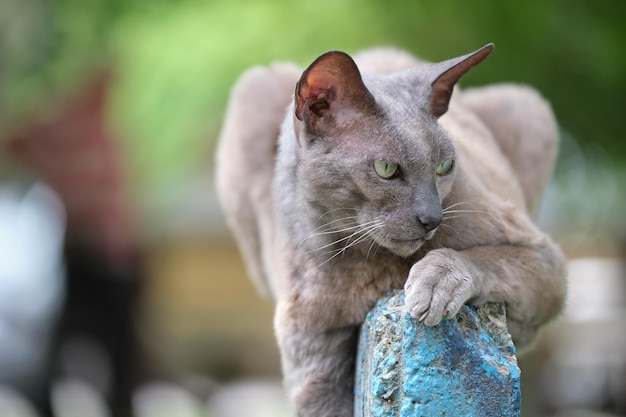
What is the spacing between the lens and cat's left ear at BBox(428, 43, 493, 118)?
2.98 m

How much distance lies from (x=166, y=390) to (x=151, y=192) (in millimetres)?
4347

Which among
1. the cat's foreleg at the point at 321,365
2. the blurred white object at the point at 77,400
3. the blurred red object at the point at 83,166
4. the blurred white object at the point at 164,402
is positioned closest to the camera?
the cat's foreleg at the point at 321,365

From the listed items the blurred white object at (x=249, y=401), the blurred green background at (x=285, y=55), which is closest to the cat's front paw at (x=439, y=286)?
the blurred green background at (x=285, y=55)

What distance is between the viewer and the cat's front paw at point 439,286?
2.65m

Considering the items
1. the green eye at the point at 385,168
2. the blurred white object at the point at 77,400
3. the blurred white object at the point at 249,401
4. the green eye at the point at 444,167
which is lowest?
the blurred white object at the point at 249,401

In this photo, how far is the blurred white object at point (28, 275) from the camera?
9.84 metres

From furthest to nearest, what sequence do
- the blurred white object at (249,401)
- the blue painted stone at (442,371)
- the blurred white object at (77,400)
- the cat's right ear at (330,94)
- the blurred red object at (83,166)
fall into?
the blurred white object at (249,401), the blurred white object at (77,400), the blurred red object at (83,166), the cat's right ear at (330,94), the blue painted stone at (442,371)

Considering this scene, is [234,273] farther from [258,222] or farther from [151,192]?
[258,222]

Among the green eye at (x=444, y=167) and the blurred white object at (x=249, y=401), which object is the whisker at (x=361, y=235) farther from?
the blurred white object at (x=249, y=401)

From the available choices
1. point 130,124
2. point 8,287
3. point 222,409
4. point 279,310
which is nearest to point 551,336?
point 222,409

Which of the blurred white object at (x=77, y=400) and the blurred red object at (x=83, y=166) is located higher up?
the blurred red object at (x=83, y=166)

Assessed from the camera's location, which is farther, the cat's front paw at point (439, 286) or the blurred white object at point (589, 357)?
the blurred white object at point (589, 357)

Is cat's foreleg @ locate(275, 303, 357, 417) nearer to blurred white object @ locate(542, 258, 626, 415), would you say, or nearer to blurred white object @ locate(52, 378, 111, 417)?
blurred white object @ locate(542, 258, 626, 415)

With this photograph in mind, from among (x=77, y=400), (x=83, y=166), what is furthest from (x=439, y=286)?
(x=77, y=400)
